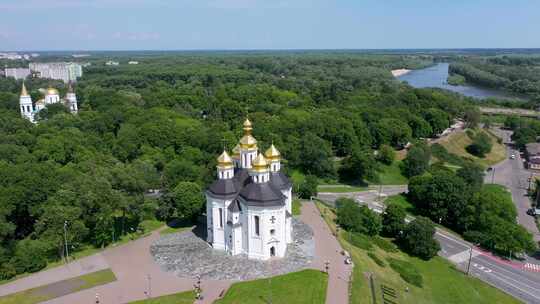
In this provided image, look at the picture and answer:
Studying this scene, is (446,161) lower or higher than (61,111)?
lower

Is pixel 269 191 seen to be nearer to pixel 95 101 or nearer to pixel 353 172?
pixel 353 172

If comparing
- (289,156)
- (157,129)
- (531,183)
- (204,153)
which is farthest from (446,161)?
(157,129)

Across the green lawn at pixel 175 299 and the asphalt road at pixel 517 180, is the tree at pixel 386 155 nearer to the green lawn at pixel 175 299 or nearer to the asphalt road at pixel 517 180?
the asphalt road at pixel 517 180

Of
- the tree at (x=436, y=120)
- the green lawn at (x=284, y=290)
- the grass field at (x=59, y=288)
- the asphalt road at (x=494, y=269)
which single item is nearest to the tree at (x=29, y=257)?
the grass field at (x=59, y=288)

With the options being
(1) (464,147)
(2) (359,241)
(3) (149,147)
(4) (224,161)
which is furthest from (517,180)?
(3) (149,147)

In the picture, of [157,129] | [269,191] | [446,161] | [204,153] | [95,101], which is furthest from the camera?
[95,101]

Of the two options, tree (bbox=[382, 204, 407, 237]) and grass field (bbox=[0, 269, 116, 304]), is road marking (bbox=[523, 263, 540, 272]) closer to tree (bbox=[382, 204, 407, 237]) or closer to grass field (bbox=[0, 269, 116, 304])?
tree (bbox=[382, 204, 407, 237])
